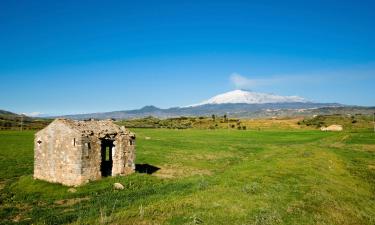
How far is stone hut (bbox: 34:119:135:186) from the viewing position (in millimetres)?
30656

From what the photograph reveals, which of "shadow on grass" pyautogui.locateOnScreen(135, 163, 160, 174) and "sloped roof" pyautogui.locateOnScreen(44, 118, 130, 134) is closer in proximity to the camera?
"sloped roof" pyautogui.locateOnScreen(44, 118, 130, 134)

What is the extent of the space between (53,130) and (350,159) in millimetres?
36588

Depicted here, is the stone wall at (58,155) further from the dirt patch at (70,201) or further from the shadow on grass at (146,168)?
the shadow on grass at (146,168)

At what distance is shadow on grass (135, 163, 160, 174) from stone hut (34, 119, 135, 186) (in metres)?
4.17

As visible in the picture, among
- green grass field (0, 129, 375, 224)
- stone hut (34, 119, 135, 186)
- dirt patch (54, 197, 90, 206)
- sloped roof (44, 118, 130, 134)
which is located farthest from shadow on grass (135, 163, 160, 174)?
dirt patch (54, 197, 90, 206)

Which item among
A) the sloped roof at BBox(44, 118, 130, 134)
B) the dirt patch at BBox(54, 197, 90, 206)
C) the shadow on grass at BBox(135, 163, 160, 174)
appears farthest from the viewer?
the shadow on grass at BBox(135, 163, 160, 174)

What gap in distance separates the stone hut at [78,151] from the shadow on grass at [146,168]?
4.17 metres

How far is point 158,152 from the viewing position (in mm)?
55344

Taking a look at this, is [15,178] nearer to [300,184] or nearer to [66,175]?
[66,175]

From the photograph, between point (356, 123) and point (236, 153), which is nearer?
point (236, 153)

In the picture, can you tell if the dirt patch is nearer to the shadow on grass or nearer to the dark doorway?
the dark doorway

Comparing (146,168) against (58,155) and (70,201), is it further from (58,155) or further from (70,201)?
(70,201)

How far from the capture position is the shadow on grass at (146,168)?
1561 inches

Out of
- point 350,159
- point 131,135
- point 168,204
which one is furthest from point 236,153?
point 168,204
